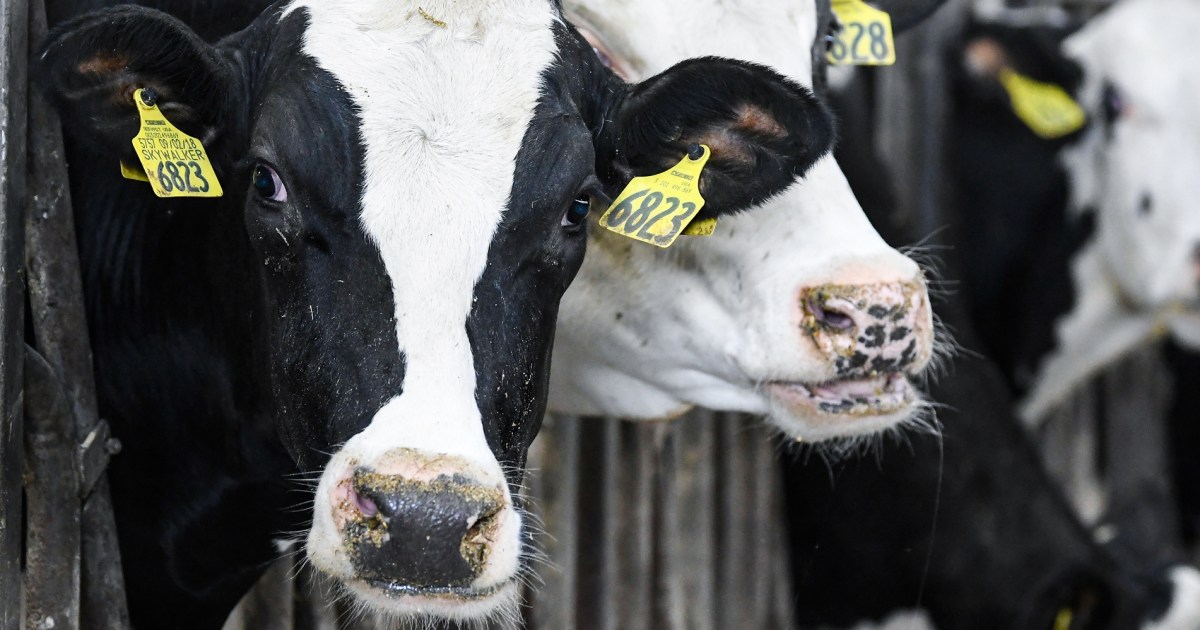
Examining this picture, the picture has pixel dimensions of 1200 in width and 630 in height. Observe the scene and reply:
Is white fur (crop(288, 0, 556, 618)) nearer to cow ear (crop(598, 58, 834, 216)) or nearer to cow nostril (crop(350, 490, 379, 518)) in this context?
cow nostril (crop(350, 490, 379, 518))

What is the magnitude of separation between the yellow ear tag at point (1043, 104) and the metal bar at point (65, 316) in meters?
4.07

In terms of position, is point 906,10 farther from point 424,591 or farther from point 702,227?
point 424,591

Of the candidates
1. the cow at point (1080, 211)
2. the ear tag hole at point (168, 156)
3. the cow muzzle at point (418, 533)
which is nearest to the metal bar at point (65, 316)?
the ear tag hole at point (168, 156)

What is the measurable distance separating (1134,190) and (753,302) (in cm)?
294

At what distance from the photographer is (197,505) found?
2770 millimetres

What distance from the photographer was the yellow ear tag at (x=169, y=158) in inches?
95.4

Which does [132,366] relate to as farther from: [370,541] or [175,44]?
[370,541]

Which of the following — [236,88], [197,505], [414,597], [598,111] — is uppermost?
[236,88]

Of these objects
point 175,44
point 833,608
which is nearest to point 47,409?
point 175,44

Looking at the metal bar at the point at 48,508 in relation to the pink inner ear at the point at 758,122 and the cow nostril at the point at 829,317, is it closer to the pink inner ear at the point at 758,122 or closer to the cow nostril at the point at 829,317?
the pink inner ear at the point at 758,122

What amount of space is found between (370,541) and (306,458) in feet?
1.10

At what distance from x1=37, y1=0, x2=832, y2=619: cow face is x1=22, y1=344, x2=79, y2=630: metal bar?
14.5 inches

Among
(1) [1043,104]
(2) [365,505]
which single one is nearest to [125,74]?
(2) [365,505]

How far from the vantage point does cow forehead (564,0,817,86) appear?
126 inches
